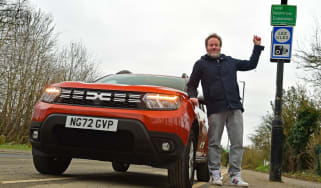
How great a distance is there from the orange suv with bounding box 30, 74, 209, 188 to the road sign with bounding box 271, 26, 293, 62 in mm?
4135

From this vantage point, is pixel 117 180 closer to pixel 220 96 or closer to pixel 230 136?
pixel 230 136

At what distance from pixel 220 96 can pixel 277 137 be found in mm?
3364

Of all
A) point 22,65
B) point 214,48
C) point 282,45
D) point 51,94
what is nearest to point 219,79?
point 214,48

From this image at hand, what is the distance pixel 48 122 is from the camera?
4.36 metres

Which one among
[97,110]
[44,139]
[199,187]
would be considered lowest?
[199,187]

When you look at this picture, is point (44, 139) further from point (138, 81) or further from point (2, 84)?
point (2, 84)

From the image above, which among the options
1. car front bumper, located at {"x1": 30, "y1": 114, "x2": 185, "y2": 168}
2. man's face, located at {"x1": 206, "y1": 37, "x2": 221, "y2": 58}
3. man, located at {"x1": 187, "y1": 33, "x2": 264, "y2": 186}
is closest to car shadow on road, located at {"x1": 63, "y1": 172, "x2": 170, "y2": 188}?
car front bumper, located at {"x1": 30, "y1": 114, "x2": 185, "y2": 168}

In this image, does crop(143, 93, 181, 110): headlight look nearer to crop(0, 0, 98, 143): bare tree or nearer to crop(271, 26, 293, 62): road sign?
crop(271, 26, 293, 62): road sign

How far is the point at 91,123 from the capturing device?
4.24 meters

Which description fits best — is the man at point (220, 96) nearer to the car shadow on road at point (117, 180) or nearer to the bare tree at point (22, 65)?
the car shadow on road at point (117, 180)

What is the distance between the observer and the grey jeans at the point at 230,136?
5.17 metres

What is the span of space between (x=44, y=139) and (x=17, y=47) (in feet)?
80.1

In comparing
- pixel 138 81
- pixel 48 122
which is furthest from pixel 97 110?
pixel 138 81

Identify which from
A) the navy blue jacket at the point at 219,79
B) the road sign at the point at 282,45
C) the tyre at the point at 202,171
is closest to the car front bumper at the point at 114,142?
the navy blue jacket at the point at 219,79
